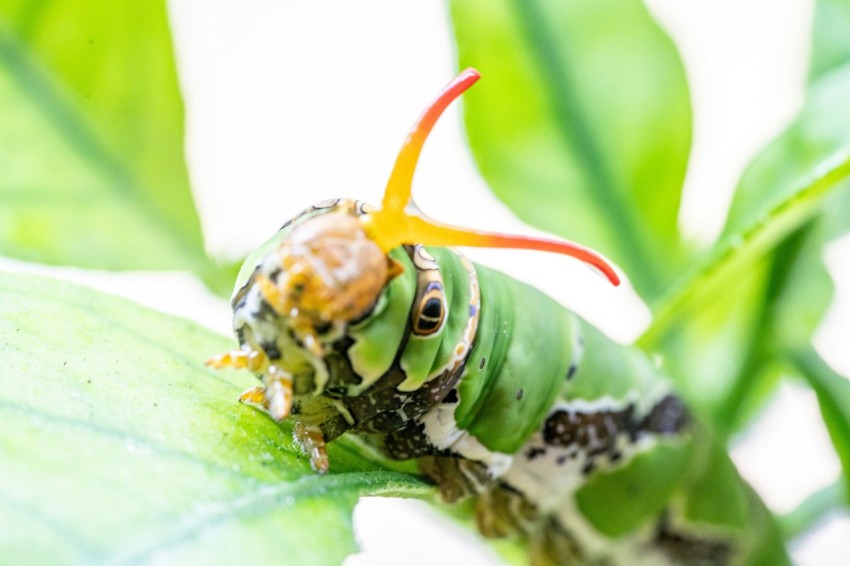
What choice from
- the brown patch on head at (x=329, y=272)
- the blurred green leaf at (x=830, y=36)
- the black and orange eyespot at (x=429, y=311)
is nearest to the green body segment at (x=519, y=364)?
the black and orange eyespot at (x=429, y=311)

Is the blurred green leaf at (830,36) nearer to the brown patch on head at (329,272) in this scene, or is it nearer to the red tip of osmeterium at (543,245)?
the red tip of osmeterium at (543,245)

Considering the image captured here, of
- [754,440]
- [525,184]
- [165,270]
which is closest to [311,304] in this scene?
[165,270]

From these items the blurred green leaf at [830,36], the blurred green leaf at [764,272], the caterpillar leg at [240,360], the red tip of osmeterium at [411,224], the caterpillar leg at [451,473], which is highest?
the blurred green leaf at [830,36]

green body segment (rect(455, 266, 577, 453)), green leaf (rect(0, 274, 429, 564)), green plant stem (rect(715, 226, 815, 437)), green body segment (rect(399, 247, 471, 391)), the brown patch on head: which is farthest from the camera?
green plant stem (rect(715, 226, 815, 437))

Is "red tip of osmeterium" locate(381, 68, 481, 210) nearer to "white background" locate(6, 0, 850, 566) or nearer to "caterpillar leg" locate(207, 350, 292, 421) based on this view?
"caterpillar leg" locate(207, 350, 292, 421)

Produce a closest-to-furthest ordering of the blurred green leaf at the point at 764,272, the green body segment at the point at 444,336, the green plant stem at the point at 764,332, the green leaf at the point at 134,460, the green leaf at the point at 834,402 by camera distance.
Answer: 1. the green leaf at the point at 134,460
2. the green body segment at the point at 444,336
3. the blurred green leaf at the point at 764,272
4. the green leaf at the point at 834,402
5. the green plant stem at the point at 764,332

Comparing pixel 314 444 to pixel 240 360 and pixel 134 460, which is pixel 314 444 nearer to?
pixel 240 360

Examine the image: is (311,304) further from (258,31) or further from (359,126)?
(258,31)

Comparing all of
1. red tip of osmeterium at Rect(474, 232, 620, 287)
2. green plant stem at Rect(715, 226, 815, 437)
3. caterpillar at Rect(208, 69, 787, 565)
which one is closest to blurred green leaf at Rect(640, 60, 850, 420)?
green plant stem at Rect(715, 226, 815, 437)
